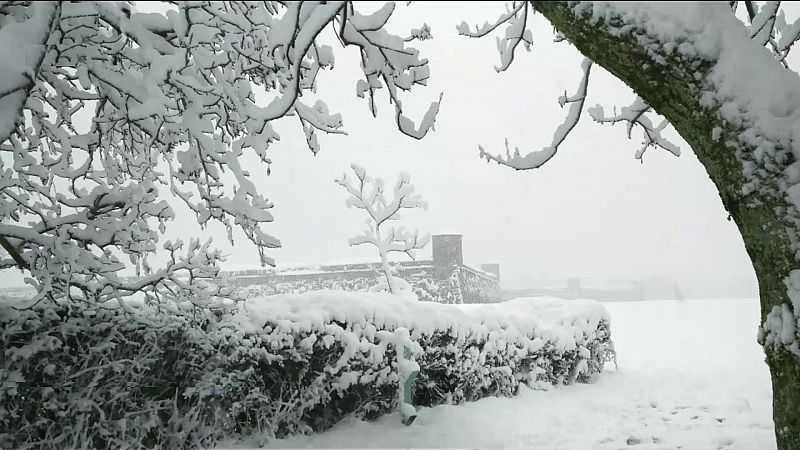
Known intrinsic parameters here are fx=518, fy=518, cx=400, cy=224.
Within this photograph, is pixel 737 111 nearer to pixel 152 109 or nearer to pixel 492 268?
pixel 152 109

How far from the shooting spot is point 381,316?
612cm

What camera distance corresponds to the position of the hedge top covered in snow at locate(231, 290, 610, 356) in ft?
17.8

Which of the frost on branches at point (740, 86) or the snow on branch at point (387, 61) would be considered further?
the snow on branch at point (387, 61)

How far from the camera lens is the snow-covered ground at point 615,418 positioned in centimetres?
541

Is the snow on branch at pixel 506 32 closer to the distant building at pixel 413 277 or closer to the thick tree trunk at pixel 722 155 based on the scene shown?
the thick tree trunk at pixel 722 155

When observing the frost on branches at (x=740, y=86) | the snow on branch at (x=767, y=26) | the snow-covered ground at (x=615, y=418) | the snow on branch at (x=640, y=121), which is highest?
the snow on branch at (x=767, y=26)

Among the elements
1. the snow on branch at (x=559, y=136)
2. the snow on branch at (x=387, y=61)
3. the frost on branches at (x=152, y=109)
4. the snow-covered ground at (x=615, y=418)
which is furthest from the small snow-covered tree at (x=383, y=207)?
the snow on branch at (x=559, y=136)

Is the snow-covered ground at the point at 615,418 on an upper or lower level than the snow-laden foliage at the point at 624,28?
lower

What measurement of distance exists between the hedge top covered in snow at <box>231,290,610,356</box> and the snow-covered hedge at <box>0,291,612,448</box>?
2cm

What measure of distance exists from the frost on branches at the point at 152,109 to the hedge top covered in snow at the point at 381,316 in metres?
1.24

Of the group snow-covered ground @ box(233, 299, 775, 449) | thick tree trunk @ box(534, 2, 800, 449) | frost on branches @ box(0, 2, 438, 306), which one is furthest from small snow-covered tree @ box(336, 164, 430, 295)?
thick tree trunk @ box(534, 2, 800, 449)

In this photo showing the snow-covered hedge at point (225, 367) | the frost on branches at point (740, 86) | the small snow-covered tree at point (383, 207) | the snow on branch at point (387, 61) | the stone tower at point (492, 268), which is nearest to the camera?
the frost on branches at point (740, 86)

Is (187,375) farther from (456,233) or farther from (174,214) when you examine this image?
(456,233)

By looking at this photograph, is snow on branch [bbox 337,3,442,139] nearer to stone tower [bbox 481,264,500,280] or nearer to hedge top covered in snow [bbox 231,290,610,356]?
hedge top covered in snow [bbox 231,290,610,356]
